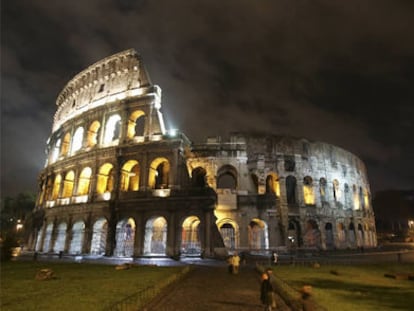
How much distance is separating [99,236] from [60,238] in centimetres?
545

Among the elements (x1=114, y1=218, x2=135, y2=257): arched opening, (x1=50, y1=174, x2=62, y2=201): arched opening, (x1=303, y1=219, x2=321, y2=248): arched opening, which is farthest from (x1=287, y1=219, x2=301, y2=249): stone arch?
(x1=50, y1=174, x2=62, y2=201): arched opening

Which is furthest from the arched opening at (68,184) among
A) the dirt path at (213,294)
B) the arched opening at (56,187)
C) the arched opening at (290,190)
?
the arched opening at (290,190)

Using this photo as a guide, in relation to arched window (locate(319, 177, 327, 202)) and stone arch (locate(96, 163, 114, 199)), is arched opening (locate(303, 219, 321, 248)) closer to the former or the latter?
arched window (locate(319, 177, 327, 202))

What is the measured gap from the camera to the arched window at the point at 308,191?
32688 millimetres

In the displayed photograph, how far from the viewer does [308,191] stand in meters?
33.2

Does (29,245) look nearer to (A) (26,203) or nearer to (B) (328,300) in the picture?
(A) (26,203)

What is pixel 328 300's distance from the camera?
9.16 metres

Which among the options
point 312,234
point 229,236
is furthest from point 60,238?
point 312,234

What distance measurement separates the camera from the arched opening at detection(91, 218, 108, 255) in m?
26.2

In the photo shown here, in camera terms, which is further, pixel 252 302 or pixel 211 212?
pixel 211 212

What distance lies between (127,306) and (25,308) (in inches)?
120

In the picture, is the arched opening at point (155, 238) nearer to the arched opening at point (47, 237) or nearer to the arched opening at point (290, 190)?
the arched opening at point (47, 237)

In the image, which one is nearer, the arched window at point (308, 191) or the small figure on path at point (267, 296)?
the small figure on path at point (267, 296)

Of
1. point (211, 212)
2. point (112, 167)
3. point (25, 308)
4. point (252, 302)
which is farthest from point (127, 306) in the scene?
point (112, 167)
